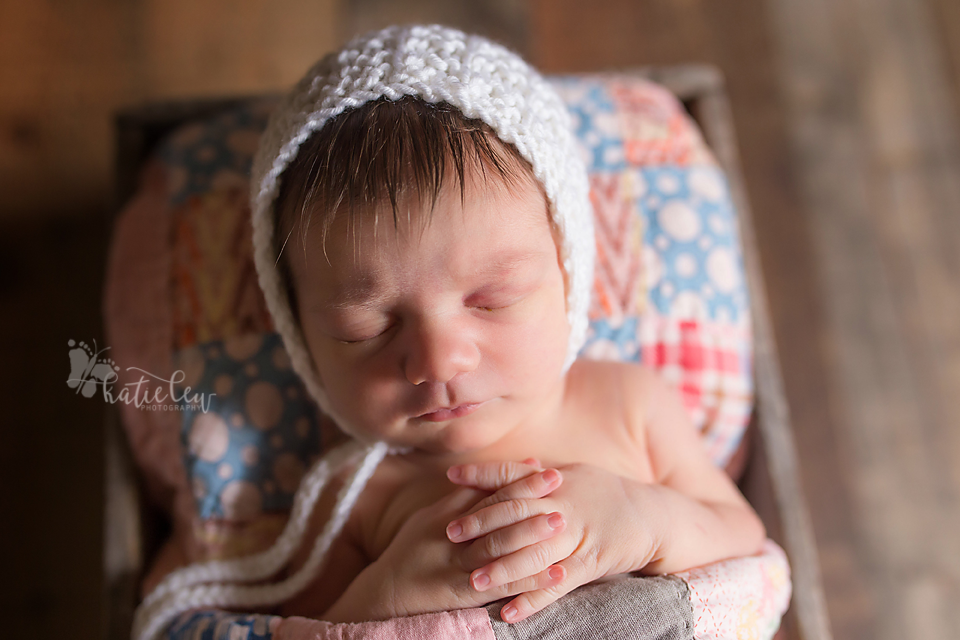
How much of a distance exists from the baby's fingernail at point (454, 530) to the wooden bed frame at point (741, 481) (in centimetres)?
56

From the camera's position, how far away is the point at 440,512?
0.89m

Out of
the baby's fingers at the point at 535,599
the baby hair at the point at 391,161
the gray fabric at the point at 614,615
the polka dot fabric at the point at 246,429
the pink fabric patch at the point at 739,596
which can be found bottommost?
the pink fabric patch at the point at 739,596

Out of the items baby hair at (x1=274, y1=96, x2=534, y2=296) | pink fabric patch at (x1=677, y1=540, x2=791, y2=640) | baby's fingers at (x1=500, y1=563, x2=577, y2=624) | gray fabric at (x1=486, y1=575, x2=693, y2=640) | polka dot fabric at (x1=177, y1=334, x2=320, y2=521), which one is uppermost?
baby hair at (x1=274, y1=96, x2=534, y2=296)

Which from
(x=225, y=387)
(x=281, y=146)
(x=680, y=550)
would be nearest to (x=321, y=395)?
(x=225, y=387)

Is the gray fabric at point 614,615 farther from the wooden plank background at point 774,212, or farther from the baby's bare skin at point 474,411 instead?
the wooden plank background at point 774,212

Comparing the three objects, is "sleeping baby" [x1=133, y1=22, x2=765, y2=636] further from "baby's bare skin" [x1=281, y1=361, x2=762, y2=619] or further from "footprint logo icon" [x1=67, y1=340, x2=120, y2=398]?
"footprint logo icon" [x1=67, y1=340, x2=120, y2=398]

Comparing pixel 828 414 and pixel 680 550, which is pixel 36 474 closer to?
pixel 680 550

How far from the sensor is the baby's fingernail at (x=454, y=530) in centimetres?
82

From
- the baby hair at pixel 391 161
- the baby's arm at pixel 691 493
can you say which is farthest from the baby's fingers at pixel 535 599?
the baby hair at pixel 391 161

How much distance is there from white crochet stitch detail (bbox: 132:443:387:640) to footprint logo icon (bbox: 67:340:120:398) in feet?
1.20

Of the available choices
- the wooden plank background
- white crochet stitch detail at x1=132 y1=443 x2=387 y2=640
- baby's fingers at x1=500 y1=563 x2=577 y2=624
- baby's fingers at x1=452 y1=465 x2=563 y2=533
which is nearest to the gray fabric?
baby's fingers at x1=500 y1=563 x2=577 y2=624

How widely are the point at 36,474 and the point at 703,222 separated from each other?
1438 mm

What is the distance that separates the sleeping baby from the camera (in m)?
0.80

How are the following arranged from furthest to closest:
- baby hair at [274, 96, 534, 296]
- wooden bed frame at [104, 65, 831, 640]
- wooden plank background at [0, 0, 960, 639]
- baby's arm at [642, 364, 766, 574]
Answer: wooden plank background at [0, 0, 960, 639], wooden bed frame at [104, 65, 831, 640], baby's arm at [642, 364, 766, 574], baby hair at [274, 96, 534, 296]
